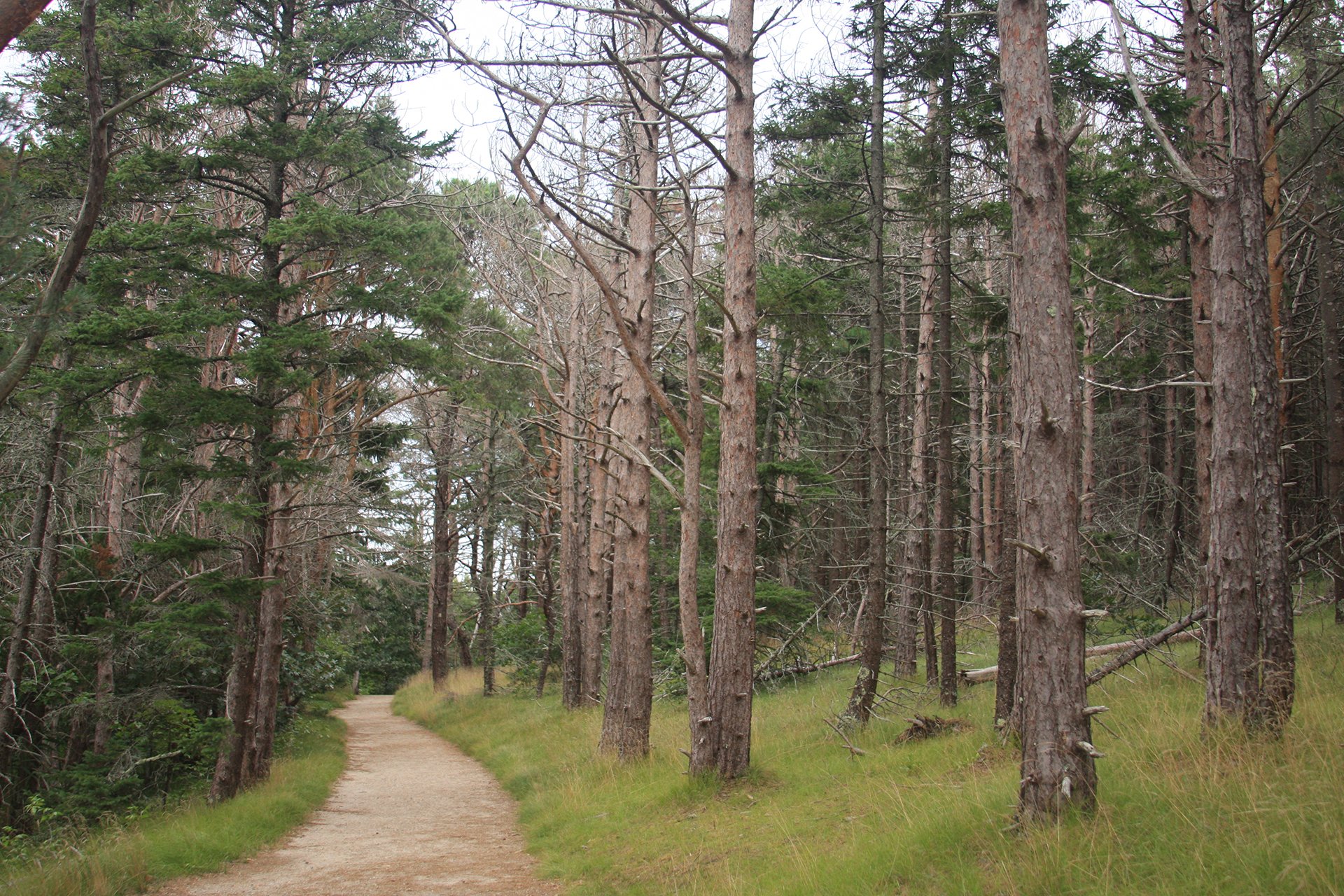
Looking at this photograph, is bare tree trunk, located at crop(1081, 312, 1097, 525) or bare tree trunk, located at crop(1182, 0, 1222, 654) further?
bare tree trunk, located at crop(1081, 312, 1097, 525)

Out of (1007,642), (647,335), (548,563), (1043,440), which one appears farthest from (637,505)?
(548,563)

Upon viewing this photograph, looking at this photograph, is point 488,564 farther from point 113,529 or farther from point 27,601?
point 27,601

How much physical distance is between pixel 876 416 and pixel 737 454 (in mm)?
3390

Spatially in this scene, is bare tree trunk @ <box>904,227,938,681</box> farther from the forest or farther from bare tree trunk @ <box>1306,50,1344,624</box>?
bare tree trunk @ <box>1306,50,1344,624</box>

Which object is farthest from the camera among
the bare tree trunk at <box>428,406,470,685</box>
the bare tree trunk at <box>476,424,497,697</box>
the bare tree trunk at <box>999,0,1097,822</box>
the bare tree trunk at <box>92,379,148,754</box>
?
the bare tree trunk at <box>428,406,470,685</box>

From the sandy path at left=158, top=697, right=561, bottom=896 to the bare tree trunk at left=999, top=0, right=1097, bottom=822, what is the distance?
4.03m

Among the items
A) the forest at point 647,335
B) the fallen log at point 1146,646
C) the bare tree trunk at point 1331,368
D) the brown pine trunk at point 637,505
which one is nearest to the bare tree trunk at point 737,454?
the forest at point 647,335

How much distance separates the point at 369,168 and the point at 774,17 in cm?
764

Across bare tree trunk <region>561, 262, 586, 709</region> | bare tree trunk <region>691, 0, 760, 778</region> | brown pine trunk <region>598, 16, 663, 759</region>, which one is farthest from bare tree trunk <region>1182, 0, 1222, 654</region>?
bare tree trunk <region>561, 262, 586, 709</region>

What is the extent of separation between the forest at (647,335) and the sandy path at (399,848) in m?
1.69

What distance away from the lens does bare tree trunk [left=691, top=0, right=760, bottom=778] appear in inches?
307

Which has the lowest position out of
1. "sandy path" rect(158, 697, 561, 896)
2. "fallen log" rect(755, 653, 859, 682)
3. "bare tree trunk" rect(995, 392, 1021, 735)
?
"sandy path" rect(158, 697, 561, 896)

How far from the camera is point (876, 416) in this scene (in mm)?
10742

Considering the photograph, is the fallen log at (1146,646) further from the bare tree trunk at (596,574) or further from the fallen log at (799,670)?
the bare tree trunk at (596,574)
